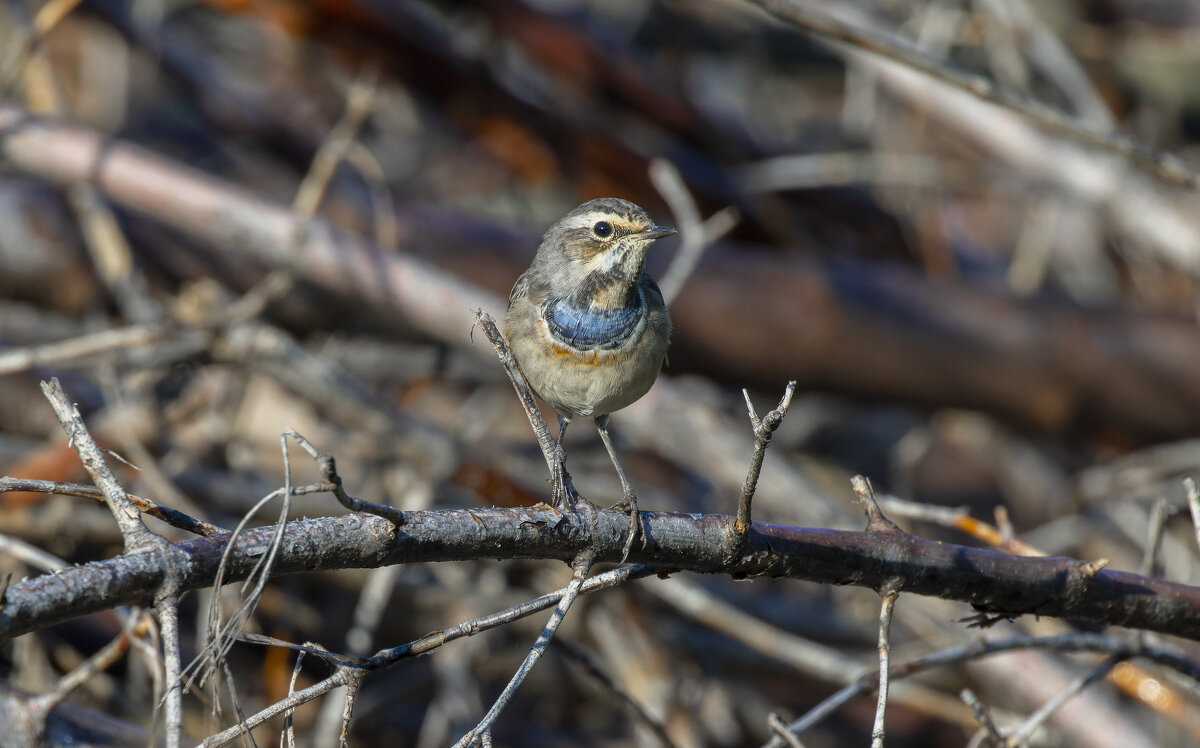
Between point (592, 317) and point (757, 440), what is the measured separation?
4.20ft

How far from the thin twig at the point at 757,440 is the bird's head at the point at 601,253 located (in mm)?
1098

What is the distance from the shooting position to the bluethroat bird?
10.4 ft

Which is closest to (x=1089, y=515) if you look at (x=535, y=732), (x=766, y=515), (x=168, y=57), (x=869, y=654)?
(x=869, y=654)

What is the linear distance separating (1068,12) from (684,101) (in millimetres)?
3885

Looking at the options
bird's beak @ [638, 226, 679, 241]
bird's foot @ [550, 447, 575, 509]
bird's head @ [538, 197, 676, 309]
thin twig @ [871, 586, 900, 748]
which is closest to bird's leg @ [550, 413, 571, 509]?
bird's foot @ [550, 447, 575, 509]

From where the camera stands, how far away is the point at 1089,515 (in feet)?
21.8

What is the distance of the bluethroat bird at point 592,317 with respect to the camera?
3.17 m

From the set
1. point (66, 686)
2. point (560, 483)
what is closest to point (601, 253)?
point (560, 483)

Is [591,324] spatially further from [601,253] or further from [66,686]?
[66,686]

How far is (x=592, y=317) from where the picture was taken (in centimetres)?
334

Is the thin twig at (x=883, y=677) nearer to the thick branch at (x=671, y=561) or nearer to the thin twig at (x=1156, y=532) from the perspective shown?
the thick branch at (x=671, y=561)

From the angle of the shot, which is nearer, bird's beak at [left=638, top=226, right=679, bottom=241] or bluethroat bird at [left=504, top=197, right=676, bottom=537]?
bluethroat bird at [left=504, top=197, right=676, bottom=537]

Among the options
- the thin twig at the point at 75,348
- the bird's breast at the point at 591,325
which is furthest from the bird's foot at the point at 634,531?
the thin twig at the point at 75,348

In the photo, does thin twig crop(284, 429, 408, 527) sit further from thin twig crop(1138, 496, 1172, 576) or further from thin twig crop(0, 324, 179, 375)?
thin twig crop(0, 324, 179, 375)
